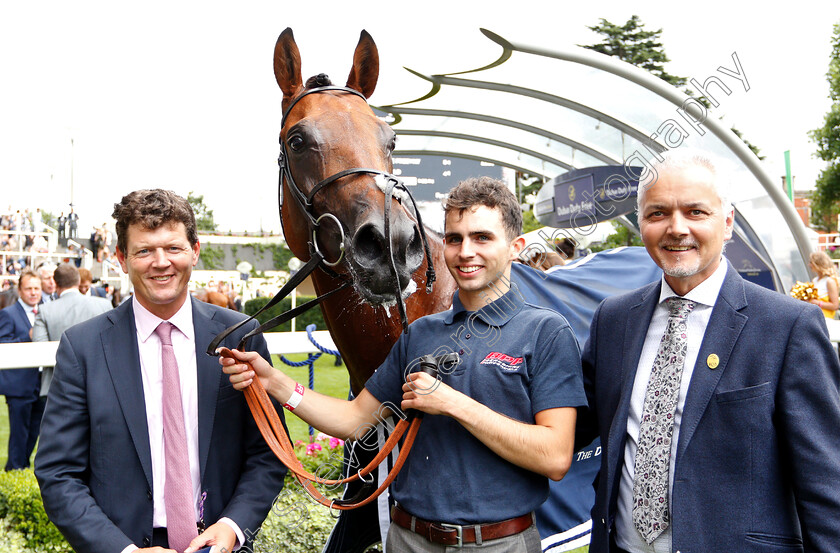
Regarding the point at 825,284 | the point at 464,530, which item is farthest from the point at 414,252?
the point at 825,284

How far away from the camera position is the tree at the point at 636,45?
1139 inches

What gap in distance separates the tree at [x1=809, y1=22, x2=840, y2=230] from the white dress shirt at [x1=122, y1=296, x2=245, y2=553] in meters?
24.2

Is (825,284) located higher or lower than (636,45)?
lower

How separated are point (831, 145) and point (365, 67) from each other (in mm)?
24479

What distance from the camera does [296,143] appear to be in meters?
2.32

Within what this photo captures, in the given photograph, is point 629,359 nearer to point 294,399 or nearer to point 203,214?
point 294,399

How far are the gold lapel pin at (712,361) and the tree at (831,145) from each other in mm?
23667

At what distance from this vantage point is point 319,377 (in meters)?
12.0

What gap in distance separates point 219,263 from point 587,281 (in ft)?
119

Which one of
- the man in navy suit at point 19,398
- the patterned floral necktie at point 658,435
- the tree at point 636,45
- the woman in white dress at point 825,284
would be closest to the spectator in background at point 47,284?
the man in navy suit at point 19,398

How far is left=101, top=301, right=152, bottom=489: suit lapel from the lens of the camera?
187 centimetres

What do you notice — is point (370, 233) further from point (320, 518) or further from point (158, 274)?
point (320, 518)

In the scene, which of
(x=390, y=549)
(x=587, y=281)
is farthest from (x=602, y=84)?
(x=390, y=549)

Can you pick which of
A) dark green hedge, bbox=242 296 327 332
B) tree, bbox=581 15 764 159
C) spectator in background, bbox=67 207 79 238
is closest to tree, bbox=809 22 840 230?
tree, bbox=581 15 764 159
